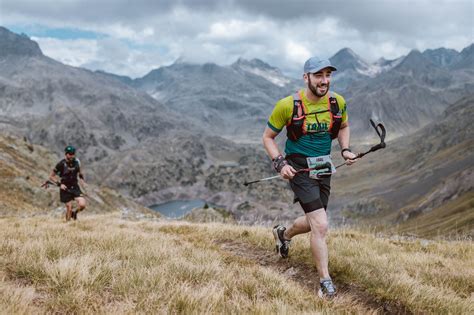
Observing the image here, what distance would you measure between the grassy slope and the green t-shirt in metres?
2.20

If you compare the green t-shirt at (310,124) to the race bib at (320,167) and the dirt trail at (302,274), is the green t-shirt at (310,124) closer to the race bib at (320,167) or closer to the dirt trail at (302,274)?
the race bib at (320,167)

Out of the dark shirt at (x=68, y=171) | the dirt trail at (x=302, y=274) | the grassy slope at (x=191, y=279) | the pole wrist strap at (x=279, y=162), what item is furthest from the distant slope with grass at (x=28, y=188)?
the pole wrist strap at (x=279, y=162)

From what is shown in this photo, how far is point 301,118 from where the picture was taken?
7074 millimetres

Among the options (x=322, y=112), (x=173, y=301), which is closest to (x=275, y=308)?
(x=173, y=301)

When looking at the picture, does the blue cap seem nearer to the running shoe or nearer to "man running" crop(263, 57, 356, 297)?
"man running" crop(263, 57, 356, 297)

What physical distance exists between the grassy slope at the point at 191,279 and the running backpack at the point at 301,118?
7.99 feet

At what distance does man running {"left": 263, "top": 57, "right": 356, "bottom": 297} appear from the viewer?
22.5 ft

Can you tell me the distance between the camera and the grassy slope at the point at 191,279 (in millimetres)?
4648

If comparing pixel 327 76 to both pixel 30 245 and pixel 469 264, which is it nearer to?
pixel 469 264

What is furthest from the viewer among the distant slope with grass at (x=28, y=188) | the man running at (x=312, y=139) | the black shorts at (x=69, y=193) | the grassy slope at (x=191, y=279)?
the distant slope with grass at (x=28, y=188)

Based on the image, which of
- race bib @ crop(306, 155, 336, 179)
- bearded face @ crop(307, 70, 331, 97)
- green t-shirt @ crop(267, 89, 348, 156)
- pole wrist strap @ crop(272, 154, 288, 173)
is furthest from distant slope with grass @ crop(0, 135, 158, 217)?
bearded face @ crop(307, 70, 331, 97)

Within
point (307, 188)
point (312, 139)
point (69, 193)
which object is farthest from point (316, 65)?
point (69, 193)

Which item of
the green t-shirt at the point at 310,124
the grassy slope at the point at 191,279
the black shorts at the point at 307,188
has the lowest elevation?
the grassy slope at the point at 191,279

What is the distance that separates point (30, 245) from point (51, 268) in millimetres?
1733
